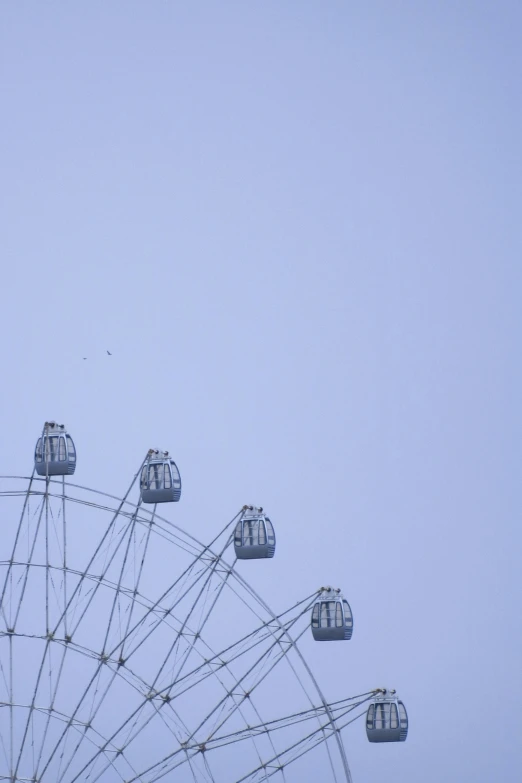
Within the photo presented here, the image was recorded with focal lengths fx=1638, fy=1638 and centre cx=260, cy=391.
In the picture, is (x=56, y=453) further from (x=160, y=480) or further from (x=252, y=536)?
(x=252, y=536)

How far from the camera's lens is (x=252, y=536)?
62.2m

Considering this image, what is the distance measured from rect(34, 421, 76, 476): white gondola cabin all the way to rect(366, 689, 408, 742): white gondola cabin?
51.3 feet

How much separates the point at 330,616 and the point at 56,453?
1282cm

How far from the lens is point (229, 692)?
199 feet

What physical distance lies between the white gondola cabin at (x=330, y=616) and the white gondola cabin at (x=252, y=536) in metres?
3.60

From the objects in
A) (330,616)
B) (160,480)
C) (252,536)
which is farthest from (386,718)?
(160,480)

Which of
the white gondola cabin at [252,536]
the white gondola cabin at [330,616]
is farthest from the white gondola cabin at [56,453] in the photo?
the white gondola cabin at [330,616]

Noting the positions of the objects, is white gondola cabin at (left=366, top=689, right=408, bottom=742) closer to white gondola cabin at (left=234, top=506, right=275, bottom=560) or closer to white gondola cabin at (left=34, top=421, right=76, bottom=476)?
white gondola cabin at (left=234, top=506, right=275, bottom=560)

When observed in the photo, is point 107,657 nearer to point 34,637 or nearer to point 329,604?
point 34,637

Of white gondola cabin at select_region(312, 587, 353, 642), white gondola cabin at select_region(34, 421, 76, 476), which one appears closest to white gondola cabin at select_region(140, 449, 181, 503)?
white gondola cabin at select_region(34, 421, 76, 476)

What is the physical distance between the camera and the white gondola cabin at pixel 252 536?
204 feet

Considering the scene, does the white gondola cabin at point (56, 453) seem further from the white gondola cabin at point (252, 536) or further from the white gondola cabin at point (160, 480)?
the white gondola cabin at point (252, 536)

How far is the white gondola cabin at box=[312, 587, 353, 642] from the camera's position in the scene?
6425 centimetres

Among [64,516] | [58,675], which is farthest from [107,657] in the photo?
[64,516]
